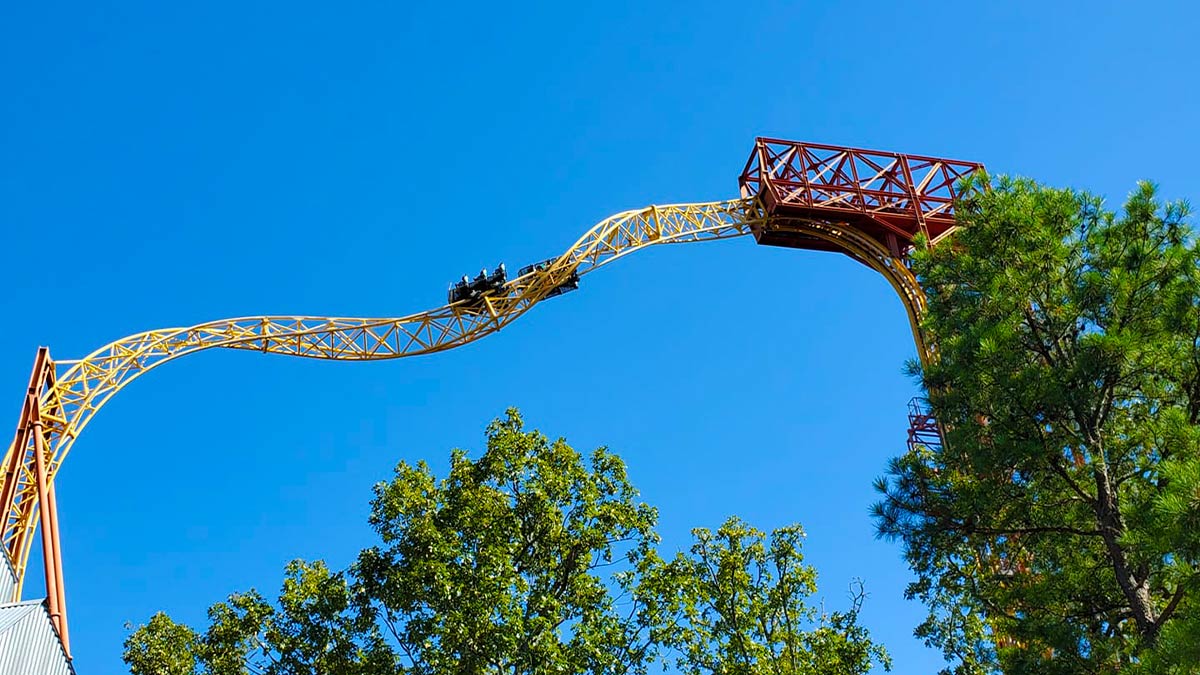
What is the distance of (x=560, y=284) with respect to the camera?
31.7 meters

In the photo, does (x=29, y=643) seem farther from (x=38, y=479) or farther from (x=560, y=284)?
(x=560, y=284)

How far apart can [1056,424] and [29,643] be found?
1565 centimetres

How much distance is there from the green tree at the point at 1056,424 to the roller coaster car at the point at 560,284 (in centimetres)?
1746

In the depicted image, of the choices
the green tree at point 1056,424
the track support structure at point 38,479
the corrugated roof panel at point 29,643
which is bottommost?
the green tree at point 1056,424

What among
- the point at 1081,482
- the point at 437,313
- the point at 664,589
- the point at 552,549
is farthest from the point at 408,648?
the point at 437,313

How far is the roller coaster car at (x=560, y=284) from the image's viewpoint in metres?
31.3

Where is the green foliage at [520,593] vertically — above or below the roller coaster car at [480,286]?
below

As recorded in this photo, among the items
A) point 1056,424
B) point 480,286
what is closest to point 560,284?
point 480,286

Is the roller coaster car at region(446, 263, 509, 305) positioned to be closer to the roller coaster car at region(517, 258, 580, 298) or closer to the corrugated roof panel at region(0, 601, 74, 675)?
the roller coaster car at region(517, 258, 580, 298)

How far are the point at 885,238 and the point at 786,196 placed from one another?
286 centimetres

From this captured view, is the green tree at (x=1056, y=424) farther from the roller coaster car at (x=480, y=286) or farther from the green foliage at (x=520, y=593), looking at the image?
the roller coaster car at (x=480, y=286)

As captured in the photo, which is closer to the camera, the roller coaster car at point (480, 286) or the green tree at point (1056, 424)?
the green tree at point (1056, 424)

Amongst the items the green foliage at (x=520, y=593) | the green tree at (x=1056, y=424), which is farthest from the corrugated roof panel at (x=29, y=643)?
the green tree at (x=1056, y=424)

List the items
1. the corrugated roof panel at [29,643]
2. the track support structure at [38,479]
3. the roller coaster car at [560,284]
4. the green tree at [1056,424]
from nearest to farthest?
the green tree at [1056,424] < the corrugated roof panel at [29,643] < the track support structure at [38,479] < the roller coaster car at [560,284]
